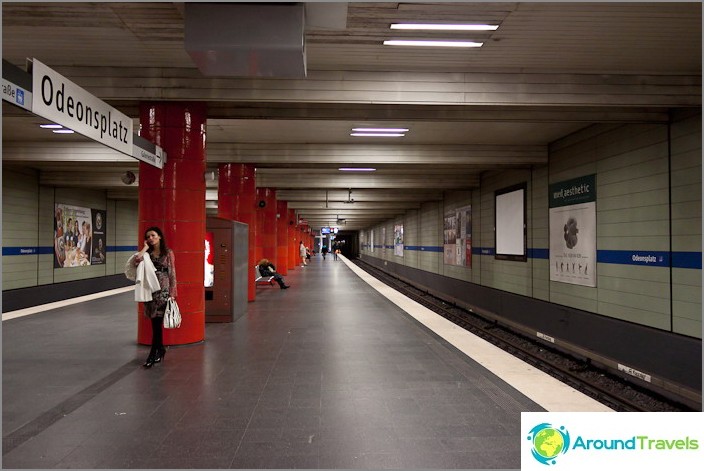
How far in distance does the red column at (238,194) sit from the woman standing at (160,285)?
250 inches

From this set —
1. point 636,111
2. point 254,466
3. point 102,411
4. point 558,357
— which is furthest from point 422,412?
point 558,357

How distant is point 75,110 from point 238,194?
8057mm

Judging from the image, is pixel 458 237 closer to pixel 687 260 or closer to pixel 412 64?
pixel 687 260

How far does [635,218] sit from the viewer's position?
24.6ft

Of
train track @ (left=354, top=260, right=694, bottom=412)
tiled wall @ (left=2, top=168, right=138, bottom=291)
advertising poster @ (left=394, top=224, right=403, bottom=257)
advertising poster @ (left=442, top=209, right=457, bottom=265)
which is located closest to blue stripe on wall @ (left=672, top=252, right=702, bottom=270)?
train track @ (left=354, top=260, right=694, bottom=412)

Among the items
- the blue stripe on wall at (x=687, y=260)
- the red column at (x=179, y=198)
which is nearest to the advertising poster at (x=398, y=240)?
the blue stripe on wall at (x=687, y=260)

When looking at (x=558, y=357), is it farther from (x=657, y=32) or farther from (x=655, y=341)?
(x=657, y=32)

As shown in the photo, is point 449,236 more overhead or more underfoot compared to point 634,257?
more overhead

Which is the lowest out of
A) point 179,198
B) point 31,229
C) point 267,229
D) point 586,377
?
point 586,377

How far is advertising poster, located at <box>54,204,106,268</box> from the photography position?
1417 cm

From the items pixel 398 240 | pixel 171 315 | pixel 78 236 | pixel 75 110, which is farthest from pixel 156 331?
pixel 398 240

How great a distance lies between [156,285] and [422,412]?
127 inches

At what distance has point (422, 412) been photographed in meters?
3.79

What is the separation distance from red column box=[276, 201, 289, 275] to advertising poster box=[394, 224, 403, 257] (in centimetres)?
975
